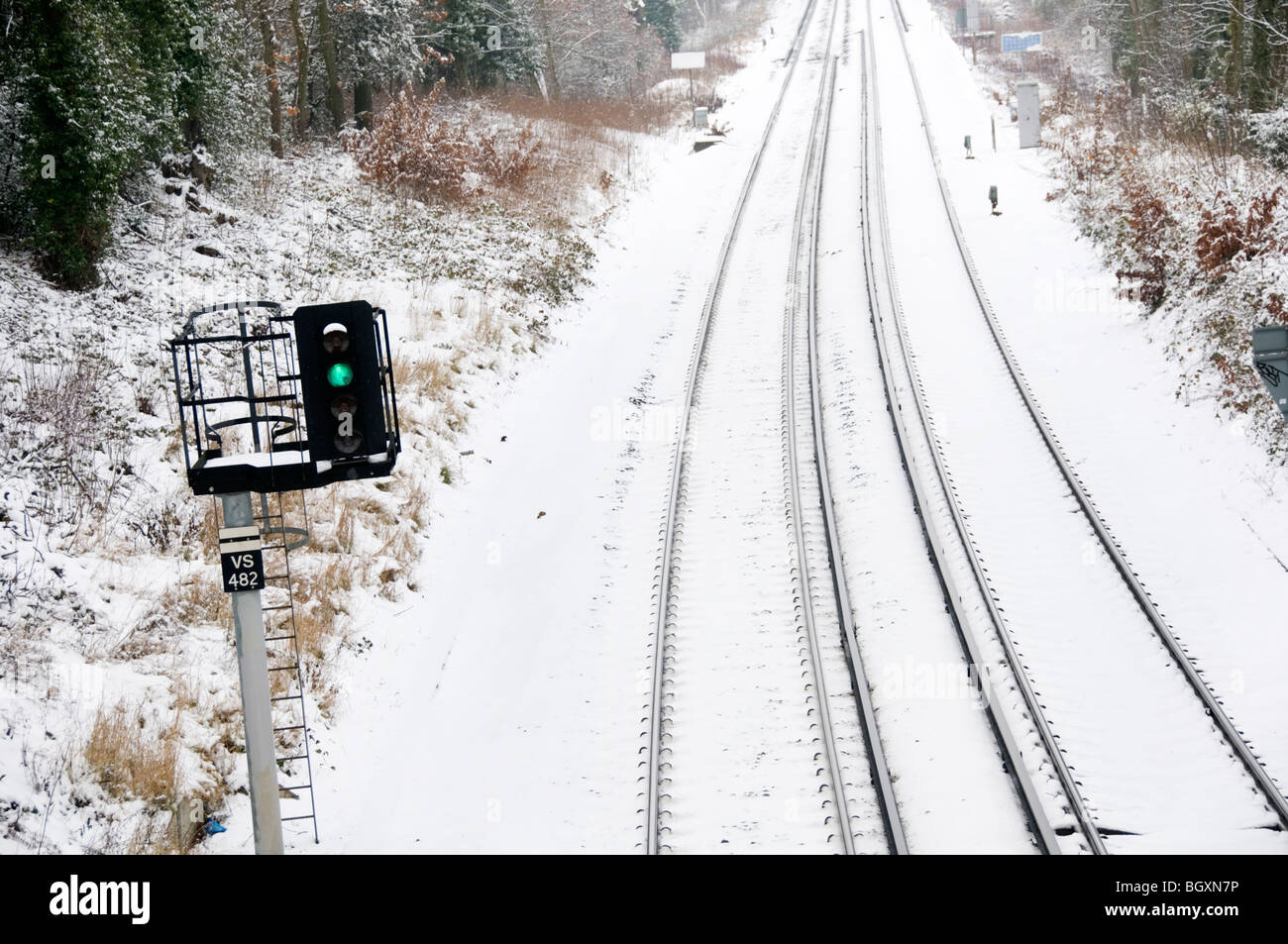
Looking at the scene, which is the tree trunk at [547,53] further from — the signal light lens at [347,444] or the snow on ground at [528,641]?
the signal light lens at [347,444]

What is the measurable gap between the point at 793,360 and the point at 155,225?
34.6 ft

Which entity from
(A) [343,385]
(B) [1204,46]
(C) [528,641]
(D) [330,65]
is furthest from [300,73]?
(B) [1204,46]

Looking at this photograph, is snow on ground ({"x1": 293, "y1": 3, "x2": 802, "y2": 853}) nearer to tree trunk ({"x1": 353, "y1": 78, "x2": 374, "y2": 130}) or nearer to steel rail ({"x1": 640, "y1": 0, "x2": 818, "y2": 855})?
steel rail ({"x1": 640, "y1": 0, "x2": 818, "y2": 855})

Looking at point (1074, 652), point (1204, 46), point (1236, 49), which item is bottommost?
point (1074, 652)

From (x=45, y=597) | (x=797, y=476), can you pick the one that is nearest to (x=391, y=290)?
(x=797, y=476)

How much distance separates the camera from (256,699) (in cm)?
687

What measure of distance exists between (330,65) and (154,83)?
1111 centimetres

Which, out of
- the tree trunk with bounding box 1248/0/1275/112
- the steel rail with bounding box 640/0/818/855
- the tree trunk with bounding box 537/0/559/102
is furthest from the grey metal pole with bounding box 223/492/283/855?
the tree trunk with bounding box 537/0/559/102

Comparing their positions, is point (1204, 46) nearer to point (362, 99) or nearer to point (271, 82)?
point (362, 99)

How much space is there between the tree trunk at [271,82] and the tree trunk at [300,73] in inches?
36.2

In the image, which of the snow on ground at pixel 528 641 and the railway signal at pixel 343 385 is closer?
the railway signal at pixel 343 385

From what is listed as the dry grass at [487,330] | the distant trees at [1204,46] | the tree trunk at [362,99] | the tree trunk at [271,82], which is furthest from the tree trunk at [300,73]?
the distant trees at [1204,46]

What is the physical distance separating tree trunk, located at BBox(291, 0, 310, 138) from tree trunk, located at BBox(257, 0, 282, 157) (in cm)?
92

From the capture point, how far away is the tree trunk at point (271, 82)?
24094 millimetres
